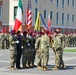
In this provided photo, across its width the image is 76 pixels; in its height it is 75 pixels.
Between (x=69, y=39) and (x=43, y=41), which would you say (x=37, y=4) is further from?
(x=43, y=41)

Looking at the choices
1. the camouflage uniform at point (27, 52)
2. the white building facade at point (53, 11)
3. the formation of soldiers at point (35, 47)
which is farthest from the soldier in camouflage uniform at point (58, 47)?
the white building facade at point (53, 11)

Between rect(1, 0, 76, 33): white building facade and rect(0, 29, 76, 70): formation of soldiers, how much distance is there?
39931mm

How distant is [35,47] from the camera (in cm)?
2027

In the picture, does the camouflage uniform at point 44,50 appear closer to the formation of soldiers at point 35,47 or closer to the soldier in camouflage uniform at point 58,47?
the formation of soldiers at point 35,47

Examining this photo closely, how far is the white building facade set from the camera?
201ft

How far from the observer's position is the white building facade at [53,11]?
2413 inches

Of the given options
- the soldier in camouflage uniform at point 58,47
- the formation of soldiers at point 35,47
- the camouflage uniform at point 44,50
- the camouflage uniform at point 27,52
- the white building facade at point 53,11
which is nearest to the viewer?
the camouflage uniform at point 44,50

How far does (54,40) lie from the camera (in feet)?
66.0

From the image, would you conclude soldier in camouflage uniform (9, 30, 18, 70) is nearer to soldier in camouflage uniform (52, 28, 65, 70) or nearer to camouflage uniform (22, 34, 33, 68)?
camouflage uniform (22, 34, 33, 68)

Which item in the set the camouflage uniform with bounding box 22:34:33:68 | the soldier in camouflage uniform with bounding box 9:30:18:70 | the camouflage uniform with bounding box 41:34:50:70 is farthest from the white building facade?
the camouflage uniform with bounding box 41:34:50:70

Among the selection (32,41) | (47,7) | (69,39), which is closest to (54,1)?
(47,7)

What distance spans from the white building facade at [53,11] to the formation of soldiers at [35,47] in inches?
1572

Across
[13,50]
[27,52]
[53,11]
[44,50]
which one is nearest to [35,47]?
[27,52]

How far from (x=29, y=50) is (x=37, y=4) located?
1727 inches
